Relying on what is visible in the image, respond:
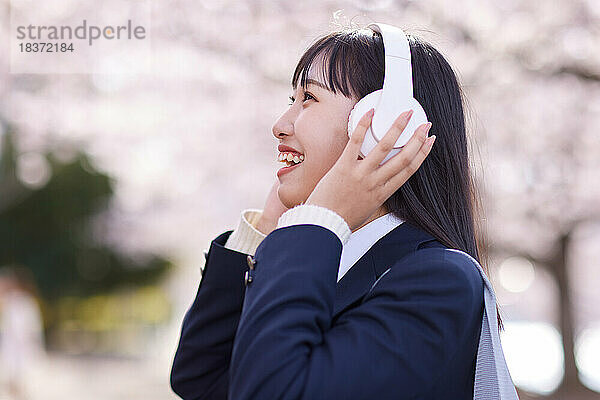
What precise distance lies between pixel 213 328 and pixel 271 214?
345 mm

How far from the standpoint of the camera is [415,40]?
170 centimetres

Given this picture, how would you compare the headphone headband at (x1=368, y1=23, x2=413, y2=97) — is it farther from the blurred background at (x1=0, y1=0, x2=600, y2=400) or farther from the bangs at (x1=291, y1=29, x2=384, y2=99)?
the blurred background at (x1=0, y1=0, x2=600, y2=400)

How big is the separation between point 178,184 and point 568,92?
6.03 metres

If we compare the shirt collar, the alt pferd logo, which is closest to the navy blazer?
the shirt collar

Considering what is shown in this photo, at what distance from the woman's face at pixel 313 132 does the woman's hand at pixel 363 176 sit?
0.43ft

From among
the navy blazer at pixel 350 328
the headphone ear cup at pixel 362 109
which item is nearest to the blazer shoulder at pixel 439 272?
the navy blazer at pixel 350 328

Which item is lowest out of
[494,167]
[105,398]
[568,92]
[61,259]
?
[105,398]

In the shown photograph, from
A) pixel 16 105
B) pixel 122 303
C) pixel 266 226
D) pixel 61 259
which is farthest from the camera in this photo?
pixel 122 303

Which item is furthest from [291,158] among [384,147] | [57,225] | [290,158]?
[57,225]

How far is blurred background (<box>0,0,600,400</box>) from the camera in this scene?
651 centimetres

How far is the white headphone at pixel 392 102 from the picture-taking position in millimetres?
1494

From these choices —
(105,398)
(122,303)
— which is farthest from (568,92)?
(122,303)

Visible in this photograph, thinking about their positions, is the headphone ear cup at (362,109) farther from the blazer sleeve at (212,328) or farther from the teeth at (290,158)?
the blazer sleeve at (212,328)

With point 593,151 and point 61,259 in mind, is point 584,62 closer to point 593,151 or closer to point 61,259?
point 593,151
